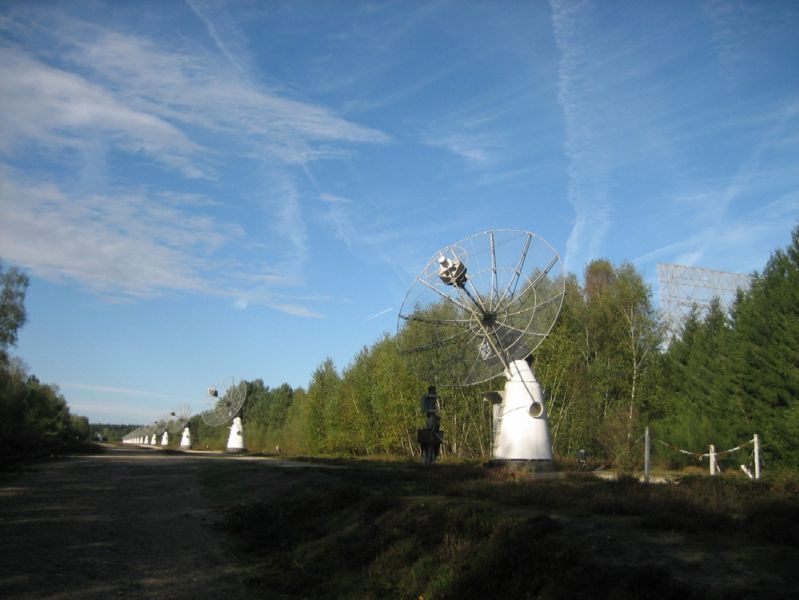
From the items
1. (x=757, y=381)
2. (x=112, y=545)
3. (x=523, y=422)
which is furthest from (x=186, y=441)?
(x=112, y=545)

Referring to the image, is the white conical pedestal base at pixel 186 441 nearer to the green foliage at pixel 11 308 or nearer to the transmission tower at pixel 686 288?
the green foliage at pixel 11 308

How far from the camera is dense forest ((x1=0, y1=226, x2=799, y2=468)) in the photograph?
3716 centimetres

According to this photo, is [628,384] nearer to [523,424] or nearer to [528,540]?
[523,424]

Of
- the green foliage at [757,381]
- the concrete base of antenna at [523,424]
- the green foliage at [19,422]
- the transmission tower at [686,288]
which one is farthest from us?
the transmission tower at [686,288]

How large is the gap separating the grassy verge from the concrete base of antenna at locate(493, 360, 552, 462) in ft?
15.3

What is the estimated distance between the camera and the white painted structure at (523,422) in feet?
80.5

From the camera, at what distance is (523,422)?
24844 millimetres

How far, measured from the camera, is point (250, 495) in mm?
24641

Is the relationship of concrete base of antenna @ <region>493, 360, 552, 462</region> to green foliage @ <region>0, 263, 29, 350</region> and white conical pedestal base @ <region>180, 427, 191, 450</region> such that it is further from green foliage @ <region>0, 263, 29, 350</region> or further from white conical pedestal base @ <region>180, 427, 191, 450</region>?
white conical pedestal base @ <region>180, 427, 191, 450</region>

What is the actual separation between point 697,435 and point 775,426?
5425 millimetres

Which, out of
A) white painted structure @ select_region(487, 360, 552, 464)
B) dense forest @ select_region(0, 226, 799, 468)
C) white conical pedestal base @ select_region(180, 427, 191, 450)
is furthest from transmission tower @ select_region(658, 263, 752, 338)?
white conical pedestal base @ select_region(180, 427, 191, 450)

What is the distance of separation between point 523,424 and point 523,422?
74mm

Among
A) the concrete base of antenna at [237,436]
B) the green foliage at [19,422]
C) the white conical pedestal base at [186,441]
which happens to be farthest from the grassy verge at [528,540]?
the white conical pedestal base at [186,441]

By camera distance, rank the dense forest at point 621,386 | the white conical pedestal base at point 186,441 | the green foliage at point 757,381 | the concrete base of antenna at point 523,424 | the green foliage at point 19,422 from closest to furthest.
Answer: the concrete base of antenna at point 523,424, the green foliage at point 757,381, the dense forest at point 621,386, the green foliage at point 19,422, the white conical pedestal base at point 186,441
